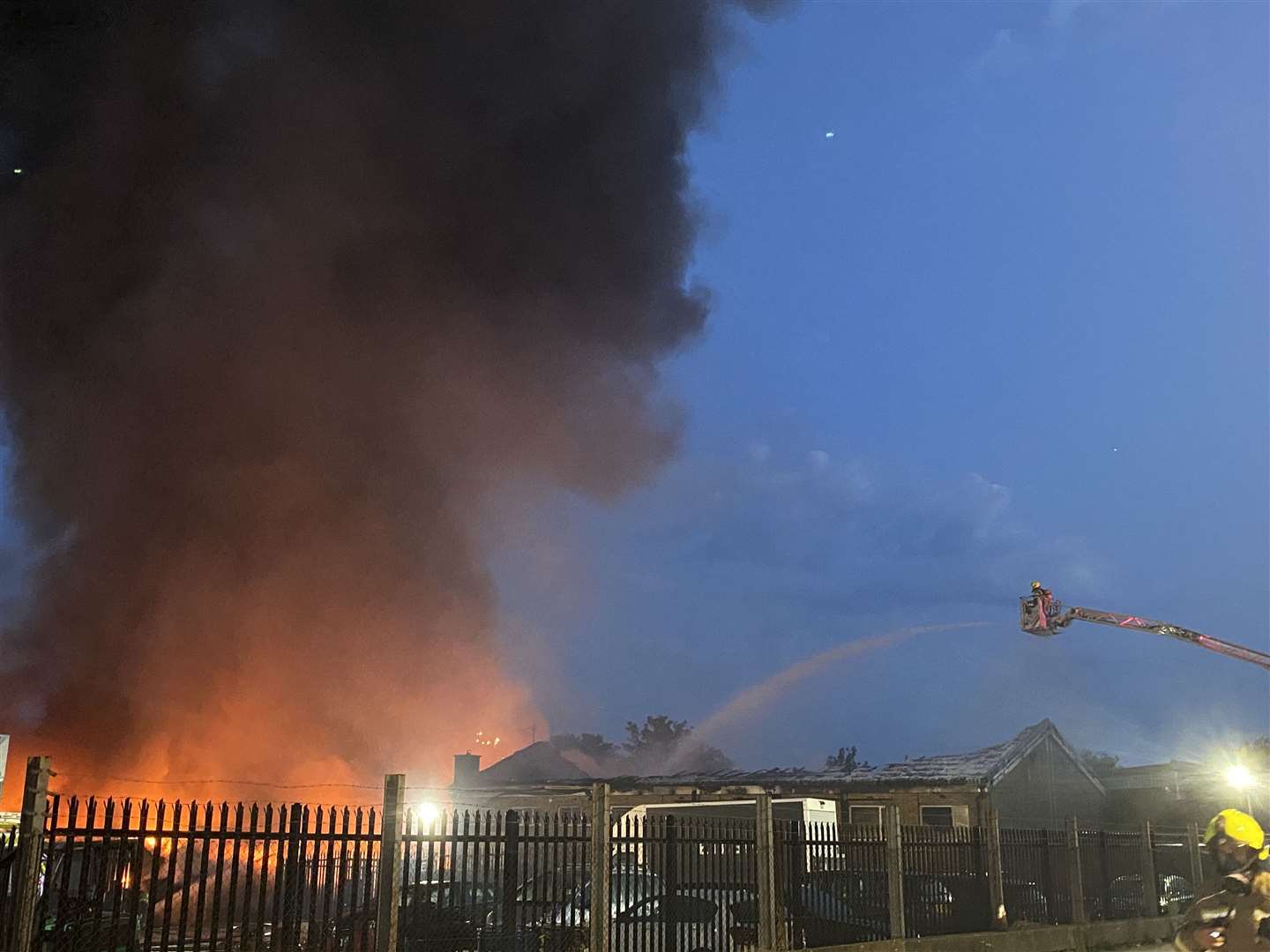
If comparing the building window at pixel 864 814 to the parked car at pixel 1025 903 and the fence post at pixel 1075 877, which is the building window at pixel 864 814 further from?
the parked car at pixel 1025 903

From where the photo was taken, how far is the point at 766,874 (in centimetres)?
1247

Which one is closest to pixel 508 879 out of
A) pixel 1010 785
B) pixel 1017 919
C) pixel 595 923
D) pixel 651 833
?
pixel 595 923

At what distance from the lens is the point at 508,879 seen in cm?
1060

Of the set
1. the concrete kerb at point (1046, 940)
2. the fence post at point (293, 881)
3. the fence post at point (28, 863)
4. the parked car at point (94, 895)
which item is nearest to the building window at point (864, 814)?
the concrete kerb at point (1046, 940)

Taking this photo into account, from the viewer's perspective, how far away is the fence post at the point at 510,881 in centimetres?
1051

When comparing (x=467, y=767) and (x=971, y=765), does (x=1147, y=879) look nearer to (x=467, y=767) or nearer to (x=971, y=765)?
(x=971, y=765)

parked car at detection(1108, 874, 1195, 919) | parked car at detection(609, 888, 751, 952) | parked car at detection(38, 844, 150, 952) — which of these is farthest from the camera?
parked car at detection(1108, 874, 1195, 919)

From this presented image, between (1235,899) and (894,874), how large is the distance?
877 centimetres

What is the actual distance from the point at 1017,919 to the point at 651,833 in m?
7.41

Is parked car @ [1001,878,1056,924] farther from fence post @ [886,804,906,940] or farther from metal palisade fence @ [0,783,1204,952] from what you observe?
fence post @ [886,804,906,940]

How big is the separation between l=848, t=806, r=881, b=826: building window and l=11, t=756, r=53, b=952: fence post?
887 inches

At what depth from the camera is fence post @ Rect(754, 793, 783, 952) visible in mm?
12289

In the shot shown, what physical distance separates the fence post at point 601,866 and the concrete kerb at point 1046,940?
2.63 meters

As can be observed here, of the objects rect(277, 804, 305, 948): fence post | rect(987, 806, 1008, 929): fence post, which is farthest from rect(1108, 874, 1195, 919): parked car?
rect(277, 804, 305, 948): fence post
